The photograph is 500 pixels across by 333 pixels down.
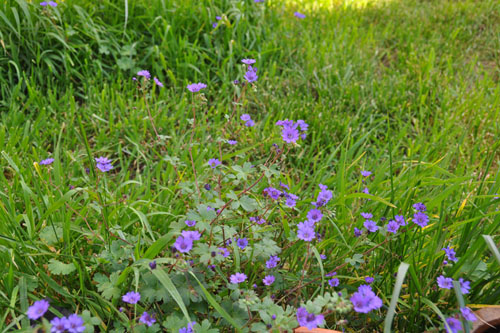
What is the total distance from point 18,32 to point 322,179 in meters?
2.07

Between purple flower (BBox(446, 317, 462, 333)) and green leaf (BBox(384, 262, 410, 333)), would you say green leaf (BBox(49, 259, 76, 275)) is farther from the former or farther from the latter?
purple flower (BBox(446, 317, 462, 333))

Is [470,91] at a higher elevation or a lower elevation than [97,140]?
higher

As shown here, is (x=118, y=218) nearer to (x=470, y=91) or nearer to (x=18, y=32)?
(x=18, y=32)

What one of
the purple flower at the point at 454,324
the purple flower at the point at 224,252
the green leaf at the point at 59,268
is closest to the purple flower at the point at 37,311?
the green leaf at the point at 59,268

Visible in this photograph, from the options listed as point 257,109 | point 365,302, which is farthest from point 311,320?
point 257,109

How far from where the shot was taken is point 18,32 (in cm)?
277

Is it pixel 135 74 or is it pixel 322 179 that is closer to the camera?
pixel 322 179

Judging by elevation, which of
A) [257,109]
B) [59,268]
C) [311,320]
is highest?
[311,320]

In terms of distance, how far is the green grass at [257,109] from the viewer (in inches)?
73.8

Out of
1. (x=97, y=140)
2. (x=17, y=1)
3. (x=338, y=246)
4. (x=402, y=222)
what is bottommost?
(x=97, y=140)

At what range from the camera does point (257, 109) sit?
9.95 ft

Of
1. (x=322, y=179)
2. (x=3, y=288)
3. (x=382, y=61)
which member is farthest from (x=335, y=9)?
(x=3, y=288)

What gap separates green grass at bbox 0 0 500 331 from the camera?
188 cm

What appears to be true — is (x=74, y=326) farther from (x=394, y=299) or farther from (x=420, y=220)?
(x=420, y=220)
